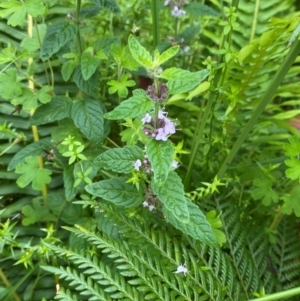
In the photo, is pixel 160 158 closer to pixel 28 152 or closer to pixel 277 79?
pixel 277 79

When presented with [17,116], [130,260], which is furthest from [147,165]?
[17,116]

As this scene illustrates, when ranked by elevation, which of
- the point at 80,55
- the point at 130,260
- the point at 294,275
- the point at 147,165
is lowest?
the point at 294,275

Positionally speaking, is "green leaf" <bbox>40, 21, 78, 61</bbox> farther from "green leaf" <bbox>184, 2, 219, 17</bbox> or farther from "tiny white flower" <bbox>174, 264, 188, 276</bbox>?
"tiny white flower" <bbox>174, 264, 188, 276</bbox>

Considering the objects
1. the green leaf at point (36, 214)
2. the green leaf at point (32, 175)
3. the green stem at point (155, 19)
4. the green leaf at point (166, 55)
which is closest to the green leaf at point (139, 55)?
the green leaf at point (166, 55)

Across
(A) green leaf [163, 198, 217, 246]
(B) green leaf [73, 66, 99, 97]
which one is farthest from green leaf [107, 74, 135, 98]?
(A) green leaf [163, 198, 217, 246]

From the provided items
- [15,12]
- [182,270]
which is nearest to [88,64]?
[15,12]

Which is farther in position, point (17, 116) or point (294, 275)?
point (17, 116)

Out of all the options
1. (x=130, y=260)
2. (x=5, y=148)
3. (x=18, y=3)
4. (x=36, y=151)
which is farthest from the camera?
(x=5, y=148)

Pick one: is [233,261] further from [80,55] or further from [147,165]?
[80,55]
